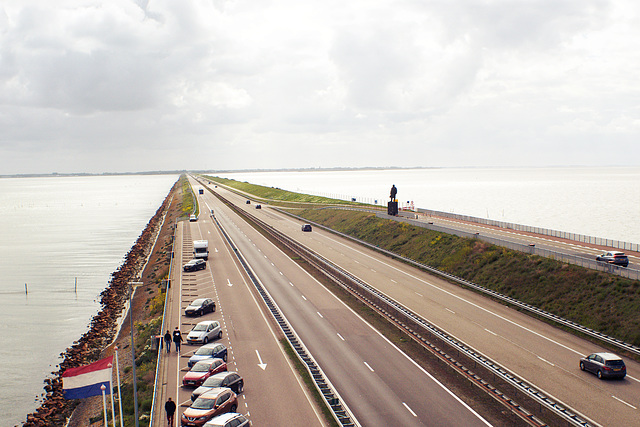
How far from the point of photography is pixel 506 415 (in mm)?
23859

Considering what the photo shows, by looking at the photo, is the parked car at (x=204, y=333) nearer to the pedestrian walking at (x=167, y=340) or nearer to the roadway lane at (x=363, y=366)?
the pedestrian walking at (x=167, y=340)

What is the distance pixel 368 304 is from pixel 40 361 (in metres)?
28.6

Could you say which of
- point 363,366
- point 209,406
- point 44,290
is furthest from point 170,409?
point 44,290

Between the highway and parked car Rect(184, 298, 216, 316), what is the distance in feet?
22.8

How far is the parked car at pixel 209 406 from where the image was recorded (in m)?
22.2

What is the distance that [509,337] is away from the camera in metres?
33.3

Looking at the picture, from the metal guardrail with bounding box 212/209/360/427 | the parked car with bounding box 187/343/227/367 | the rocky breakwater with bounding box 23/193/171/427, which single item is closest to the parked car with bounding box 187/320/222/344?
the parked car with bounding box 187/343/227/367

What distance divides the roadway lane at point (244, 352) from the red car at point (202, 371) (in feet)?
1.80

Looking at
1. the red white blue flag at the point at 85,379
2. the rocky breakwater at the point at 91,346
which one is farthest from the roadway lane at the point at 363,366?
the rocky breakwater at the point at 91,346

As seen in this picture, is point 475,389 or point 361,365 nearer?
point 475,389

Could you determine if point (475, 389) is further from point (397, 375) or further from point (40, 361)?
point (40, 361)

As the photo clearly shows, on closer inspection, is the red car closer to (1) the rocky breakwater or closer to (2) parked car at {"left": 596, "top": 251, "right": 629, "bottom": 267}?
(1) the rocky breakwater

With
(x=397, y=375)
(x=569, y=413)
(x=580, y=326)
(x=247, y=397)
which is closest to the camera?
(x=569, y=413)

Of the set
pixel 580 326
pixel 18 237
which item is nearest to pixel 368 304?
pixel 580 326
